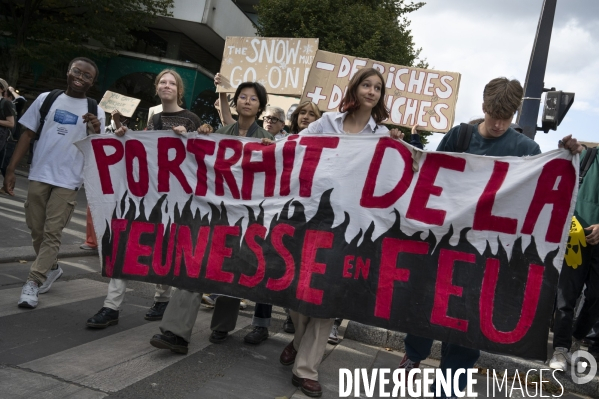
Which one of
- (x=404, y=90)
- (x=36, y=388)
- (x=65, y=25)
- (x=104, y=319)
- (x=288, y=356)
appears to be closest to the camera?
(x=36, y=388)

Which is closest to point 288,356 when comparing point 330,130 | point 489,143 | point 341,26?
point 330,130

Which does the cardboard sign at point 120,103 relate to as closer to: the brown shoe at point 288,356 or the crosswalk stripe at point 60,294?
the crosswalk stripe at point 60,294

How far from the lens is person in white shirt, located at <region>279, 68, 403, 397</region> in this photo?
11.9ft

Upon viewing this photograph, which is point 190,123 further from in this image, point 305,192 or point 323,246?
point 323,246

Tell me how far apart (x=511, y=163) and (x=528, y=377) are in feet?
6.29

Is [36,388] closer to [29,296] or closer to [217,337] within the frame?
[217,337]

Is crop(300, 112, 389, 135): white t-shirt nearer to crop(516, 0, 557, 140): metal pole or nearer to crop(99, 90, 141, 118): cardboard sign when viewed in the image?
crop(516, 0, 557, 140): metal pole

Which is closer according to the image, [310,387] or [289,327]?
[310,387]

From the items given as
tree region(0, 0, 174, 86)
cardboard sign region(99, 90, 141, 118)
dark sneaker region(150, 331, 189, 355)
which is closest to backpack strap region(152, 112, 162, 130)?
dark sneaker region(150, 331, 189, 355)

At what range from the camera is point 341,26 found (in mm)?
21422

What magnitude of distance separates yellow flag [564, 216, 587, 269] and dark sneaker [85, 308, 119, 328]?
3.44 meters

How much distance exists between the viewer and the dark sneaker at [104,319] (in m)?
4.24

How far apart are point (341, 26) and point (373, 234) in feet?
61.6

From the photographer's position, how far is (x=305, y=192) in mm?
3910
